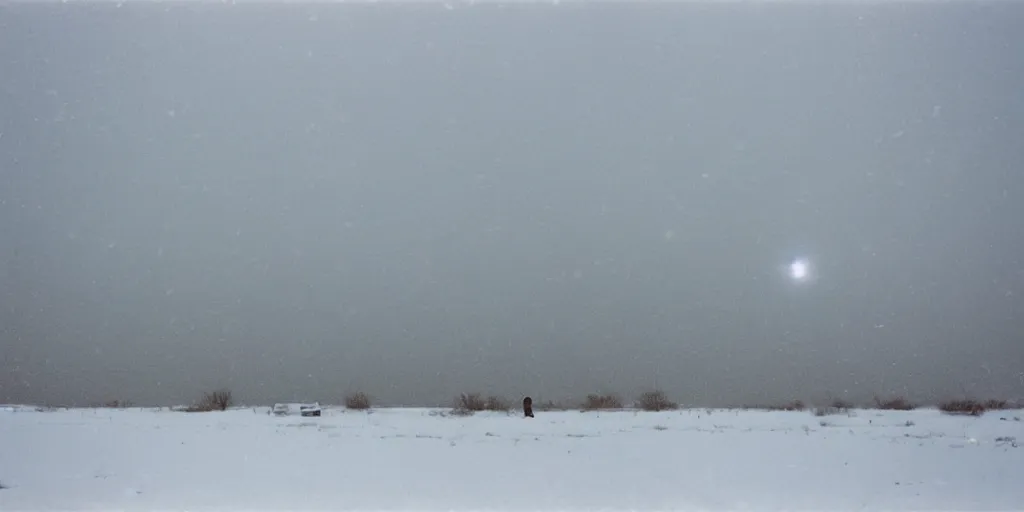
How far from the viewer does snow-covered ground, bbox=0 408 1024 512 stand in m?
11.2

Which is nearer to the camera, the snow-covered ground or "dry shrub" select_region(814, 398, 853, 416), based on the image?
the snow-covered ground

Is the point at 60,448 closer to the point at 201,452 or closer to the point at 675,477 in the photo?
the point at 201,452

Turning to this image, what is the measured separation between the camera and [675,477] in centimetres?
1328

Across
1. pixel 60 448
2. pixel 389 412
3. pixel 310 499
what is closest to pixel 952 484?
pixel 310 499

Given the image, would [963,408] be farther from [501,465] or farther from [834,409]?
[501,465]

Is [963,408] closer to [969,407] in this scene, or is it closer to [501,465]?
[969,407]

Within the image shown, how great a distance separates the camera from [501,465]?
1448 cm

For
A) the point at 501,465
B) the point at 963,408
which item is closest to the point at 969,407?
the point at 963,408

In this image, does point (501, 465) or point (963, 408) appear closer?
point (501, 465)

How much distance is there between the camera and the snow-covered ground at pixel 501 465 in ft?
36.6

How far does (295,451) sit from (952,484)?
39.5 feet

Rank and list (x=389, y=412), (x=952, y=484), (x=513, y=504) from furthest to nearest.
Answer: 1. (x=389, y=412)
2. (x=952, y=484)
3. (x=513, y=504)

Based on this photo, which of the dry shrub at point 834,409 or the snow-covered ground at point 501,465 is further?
the dry shrub at point 834,409

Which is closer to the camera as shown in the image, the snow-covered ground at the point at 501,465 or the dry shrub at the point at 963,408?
the snow-covered ground at the point at 501,465
